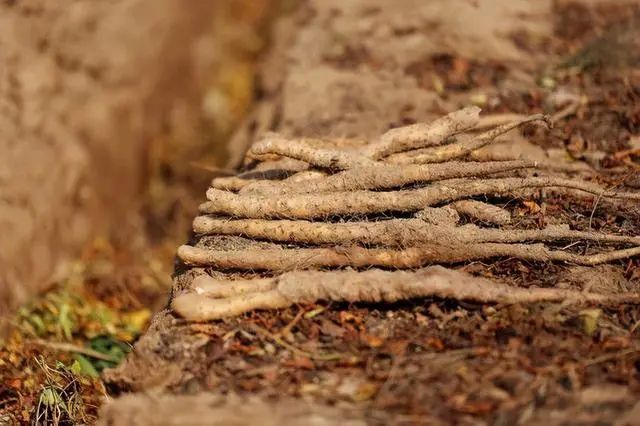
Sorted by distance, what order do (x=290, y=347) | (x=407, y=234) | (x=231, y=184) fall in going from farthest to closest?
(x=231, y=184) → (x=407, y=234) → (x=290, y=347)

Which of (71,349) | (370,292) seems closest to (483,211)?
(370,292)

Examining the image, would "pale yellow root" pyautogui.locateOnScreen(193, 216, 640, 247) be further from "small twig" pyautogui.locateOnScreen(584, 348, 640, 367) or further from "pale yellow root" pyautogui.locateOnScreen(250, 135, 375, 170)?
"small twig" pyautogui.locateOnScreen(584, 348, 640, 367)

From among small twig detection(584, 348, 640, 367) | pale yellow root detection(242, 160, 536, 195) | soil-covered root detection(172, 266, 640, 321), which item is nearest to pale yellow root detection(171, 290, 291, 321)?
soil-covered root detection(172, 266, 640, 321)

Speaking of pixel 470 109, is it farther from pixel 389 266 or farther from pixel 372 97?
pixel 372 97

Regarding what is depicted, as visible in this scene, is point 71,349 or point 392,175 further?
point 71,349

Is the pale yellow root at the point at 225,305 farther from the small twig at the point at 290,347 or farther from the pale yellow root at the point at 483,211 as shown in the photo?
the pale yellow root at the point at 483,211

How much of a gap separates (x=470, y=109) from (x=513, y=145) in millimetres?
606

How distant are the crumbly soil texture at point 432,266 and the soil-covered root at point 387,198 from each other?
0.6 inches

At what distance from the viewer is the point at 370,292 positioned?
253 cm

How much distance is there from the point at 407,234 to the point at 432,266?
17cm

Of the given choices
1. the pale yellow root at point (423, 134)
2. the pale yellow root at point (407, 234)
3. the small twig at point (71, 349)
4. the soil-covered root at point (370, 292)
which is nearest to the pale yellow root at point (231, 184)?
the pale yellow root at point (407, 234)

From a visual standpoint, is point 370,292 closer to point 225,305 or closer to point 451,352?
point 451,352

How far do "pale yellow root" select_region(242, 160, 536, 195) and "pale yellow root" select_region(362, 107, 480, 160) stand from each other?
0.49 ft

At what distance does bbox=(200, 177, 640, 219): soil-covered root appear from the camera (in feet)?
9.30
